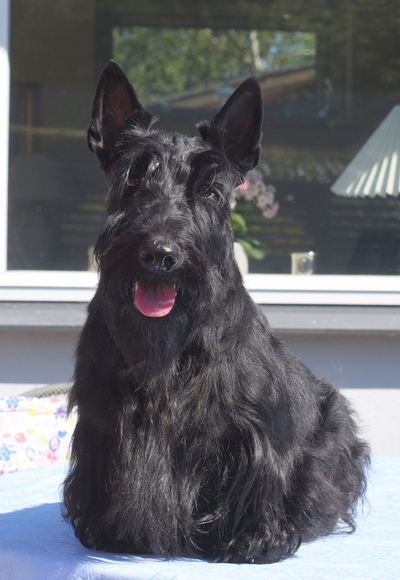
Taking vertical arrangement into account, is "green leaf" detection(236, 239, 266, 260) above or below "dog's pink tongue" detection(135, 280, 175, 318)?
above

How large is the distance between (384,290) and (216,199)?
274cm

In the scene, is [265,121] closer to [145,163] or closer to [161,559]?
[145,163]

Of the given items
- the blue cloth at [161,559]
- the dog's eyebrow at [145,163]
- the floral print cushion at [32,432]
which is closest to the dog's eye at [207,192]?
the dog's eyebrow at [145,163]

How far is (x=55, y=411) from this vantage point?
3926 mm

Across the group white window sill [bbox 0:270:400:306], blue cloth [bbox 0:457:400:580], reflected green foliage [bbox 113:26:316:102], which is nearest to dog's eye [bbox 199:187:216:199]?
blue cloth [bbox 0:457:400:580]

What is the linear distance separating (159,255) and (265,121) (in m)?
5.19

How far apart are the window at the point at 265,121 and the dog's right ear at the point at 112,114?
2498 millimetres

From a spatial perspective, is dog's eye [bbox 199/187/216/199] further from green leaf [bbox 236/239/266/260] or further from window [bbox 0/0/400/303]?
green leaf [bbox 236/239/266/260]

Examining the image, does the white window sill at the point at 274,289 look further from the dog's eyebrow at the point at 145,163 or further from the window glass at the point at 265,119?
the dog's eyebrow at the point at 145,163

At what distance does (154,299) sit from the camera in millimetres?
1988

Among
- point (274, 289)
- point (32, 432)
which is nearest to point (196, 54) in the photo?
point (274, 289)

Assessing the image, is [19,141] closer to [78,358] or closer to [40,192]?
[40,192]

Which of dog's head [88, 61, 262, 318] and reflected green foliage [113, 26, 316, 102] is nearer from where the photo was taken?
dog's head [88, 61, 262, 318]

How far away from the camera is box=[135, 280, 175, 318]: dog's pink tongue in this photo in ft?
6.49
